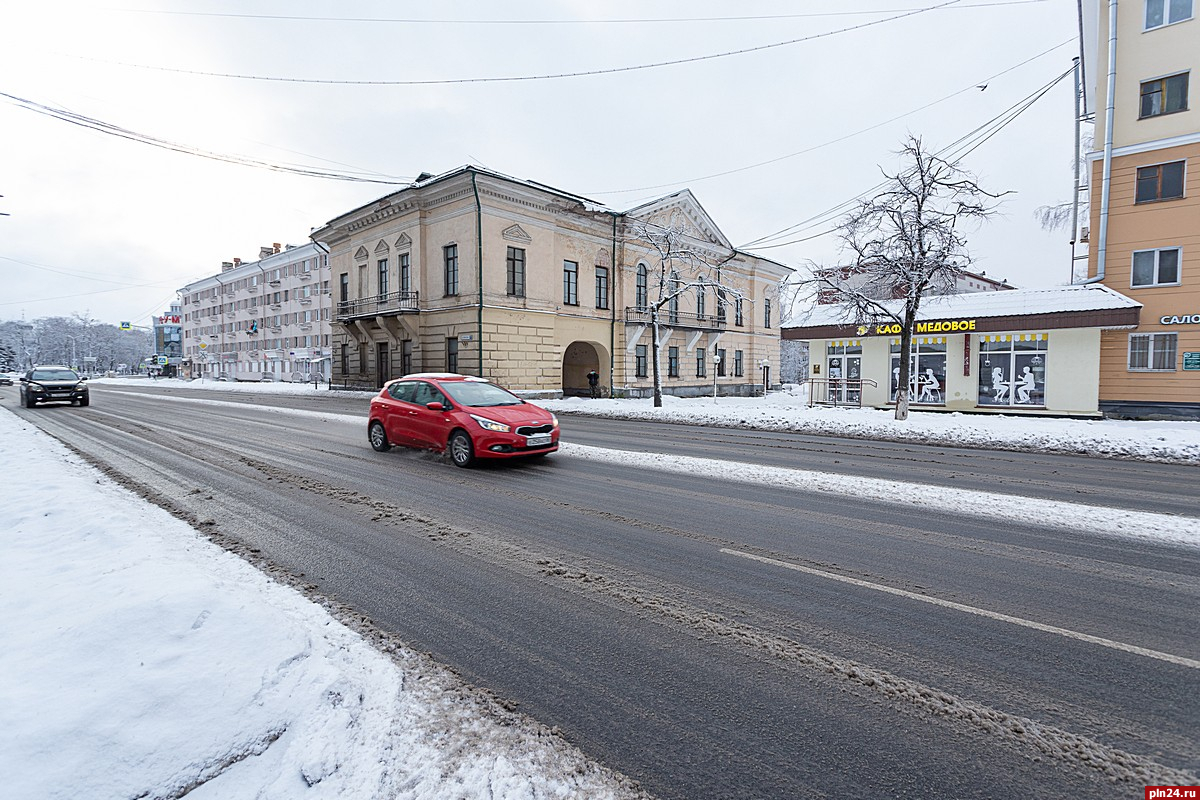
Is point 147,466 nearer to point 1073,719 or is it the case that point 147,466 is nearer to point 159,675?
point 159,675

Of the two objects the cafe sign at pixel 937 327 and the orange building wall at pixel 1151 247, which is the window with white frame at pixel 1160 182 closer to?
the orange building wall at pixel 1151 247

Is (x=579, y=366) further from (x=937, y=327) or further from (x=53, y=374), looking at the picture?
(x=53, y=374)

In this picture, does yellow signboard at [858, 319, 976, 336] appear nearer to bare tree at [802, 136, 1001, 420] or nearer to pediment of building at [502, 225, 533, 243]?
bare tree at [802, 136, 1001, 420]

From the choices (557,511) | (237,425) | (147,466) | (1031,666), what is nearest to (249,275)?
(237,425)

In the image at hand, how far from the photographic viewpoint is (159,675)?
2.73 m

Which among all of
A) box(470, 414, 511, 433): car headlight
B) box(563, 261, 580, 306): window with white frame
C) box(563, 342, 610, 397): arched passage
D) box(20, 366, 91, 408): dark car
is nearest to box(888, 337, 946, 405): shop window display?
box(563, 342, 610, 397): arched passage

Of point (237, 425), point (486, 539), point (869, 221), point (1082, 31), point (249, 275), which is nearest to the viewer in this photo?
point (486, 539)

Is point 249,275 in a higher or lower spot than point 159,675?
higher

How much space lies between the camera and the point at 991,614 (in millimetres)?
3889

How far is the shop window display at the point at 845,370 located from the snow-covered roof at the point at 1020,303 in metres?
2.75

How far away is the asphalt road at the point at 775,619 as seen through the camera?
248 centimetres

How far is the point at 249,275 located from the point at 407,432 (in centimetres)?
7441

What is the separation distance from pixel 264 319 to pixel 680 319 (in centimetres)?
5627

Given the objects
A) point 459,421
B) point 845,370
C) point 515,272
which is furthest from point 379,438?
point 845,370
